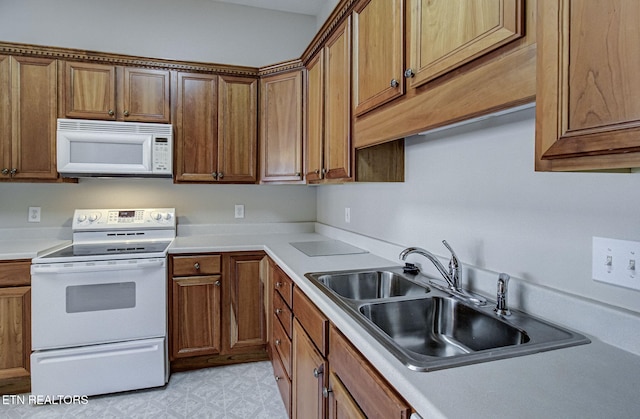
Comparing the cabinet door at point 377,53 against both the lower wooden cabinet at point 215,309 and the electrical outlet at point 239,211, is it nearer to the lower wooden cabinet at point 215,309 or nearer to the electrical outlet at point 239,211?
the lower wooden cabinet at point 215,309

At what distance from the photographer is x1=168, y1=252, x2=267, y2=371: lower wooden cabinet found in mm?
2426

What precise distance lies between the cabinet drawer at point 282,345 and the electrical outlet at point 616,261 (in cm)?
134

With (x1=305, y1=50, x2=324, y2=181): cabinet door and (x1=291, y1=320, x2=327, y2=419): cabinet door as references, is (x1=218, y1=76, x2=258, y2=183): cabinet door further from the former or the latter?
(x1=291, y1=320, x2=327, y2=419): cabinet door

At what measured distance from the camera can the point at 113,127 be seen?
8.14 feet

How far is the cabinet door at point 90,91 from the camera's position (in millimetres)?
2451

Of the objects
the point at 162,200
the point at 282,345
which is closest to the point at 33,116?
the point at 162,200

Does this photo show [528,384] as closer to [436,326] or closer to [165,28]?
[436,326]

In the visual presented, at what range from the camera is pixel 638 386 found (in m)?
0.72

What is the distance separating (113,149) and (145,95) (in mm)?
454

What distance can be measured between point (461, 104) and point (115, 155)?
2.33 metres

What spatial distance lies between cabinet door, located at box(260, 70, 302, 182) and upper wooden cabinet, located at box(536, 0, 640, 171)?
2.06 m

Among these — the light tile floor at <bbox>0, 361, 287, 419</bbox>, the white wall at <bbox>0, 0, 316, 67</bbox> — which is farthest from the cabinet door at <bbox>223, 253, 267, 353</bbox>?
the white wall at <bbox>0, 0, 316, 67</bbox>

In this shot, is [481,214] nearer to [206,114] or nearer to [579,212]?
[579,212]

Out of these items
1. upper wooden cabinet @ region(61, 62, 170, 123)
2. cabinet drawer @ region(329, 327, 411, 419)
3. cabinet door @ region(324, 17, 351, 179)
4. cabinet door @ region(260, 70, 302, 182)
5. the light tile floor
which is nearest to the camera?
cabinet drawer @ region(329, 327, 411, 419)
